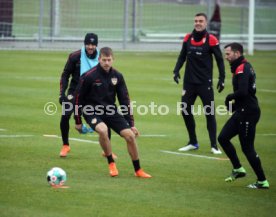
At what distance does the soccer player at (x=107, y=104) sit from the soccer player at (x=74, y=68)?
51.8 inches

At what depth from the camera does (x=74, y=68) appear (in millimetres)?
14141

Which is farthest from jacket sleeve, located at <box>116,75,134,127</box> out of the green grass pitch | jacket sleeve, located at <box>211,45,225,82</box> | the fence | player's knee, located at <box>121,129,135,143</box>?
the fence

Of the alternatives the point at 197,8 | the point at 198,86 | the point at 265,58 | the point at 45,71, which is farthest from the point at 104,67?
the point at 197,8

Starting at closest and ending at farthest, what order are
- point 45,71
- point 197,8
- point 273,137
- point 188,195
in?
1. point 188,195
2. point 273,137
3. point 45,71
4. point 197,8

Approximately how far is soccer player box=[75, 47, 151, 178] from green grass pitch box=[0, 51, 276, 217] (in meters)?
0.39

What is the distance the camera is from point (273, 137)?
1706 cm

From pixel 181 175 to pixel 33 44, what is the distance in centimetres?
2499

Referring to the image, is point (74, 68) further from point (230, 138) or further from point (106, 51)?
point (230, 138)

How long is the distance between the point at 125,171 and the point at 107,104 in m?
1.17

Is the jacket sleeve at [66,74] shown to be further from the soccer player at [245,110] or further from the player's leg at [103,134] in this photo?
the soccer player at [245,110]

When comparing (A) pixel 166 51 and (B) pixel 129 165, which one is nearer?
(B) pixel 129 165

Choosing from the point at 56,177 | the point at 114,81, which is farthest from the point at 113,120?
the point at 56,177

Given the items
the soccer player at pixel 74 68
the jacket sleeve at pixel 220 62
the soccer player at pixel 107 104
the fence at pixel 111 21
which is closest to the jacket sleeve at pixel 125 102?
the soccer player at pixel 107 104

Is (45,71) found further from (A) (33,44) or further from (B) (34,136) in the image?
(B) (34,136)
